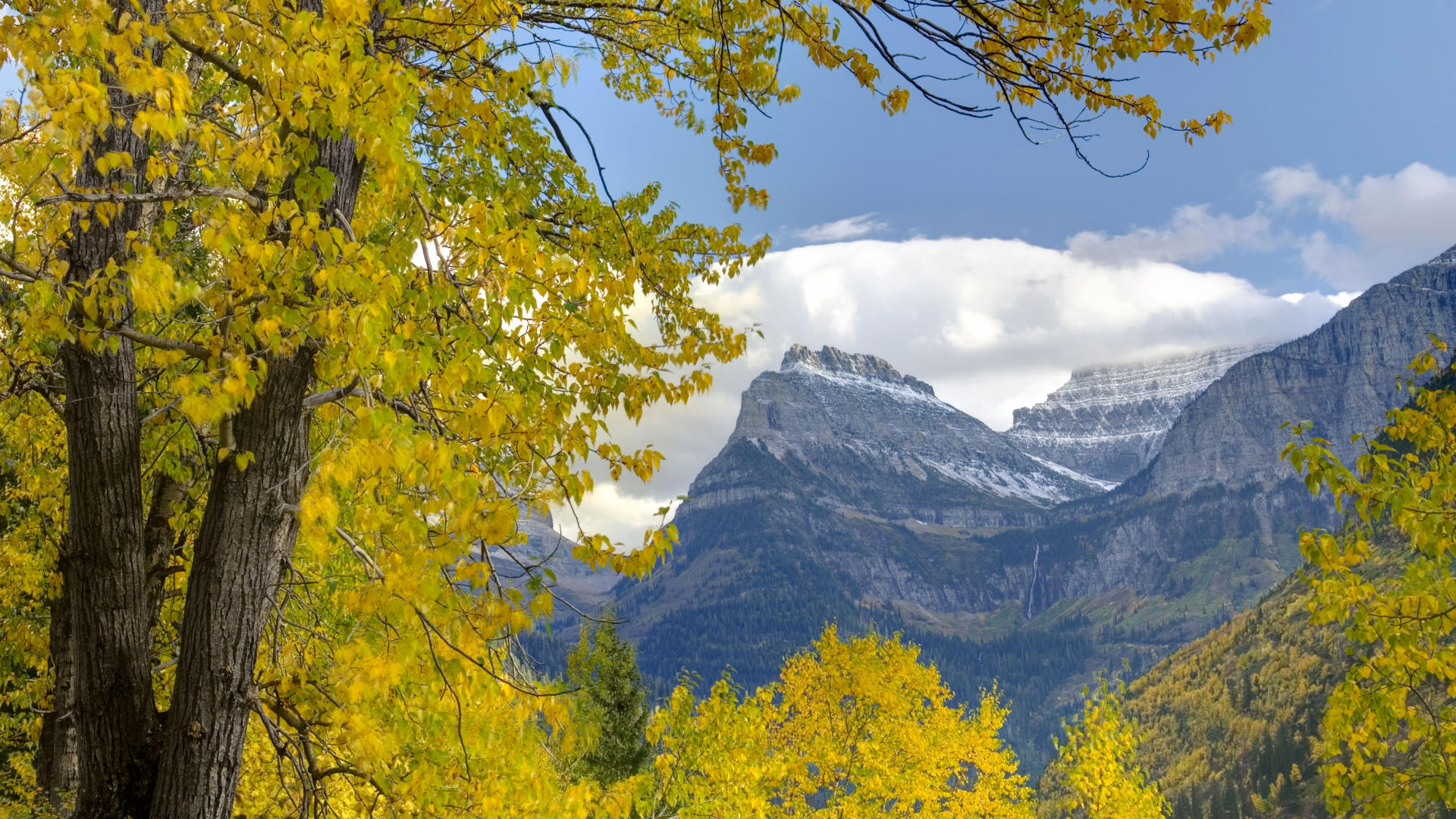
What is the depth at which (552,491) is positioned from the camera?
12.3 ft

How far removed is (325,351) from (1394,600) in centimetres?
786

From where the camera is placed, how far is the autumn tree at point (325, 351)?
132 inches

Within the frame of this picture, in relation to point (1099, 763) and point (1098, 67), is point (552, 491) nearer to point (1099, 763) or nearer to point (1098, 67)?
point (1098, 67)

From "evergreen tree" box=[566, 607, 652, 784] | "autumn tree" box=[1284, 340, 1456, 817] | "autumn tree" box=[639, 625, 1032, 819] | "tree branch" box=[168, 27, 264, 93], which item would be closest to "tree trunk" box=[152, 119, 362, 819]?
"tree branch" box=[168, 27, 264, 93]

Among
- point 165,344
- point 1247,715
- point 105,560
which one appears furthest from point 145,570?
point 1247,715

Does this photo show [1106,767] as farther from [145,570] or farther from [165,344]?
[165,344]

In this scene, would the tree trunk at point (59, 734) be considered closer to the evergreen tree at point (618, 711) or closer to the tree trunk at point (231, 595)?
the tree trunk at point (231, 595)

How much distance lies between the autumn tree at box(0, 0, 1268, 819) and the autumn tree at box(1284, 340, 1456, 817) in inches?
140

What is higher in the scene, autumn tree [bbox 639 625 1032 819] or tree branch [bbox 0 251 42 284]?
tree branch [bbox 0 251 42 284]

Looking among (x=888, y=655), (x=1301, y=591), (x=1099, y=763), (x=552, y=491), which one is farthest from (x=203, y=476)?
(x=1301, y=591)

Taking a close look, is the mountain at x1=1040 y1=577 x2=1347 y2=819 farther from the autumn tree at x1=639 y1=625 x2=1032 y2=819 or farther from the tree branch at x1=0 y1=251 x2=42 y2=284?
the tree branch at x1=0 y1=251 x2=42 y2=284

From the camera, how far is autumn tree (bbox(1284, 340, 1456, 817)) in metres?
6.39

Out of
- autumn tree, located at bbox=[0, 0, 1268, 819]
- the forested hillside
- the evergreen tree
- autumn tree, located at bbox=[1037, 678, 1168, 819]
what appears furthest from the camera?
the forested hillside

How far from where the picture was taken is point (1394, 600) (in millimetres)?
6953
